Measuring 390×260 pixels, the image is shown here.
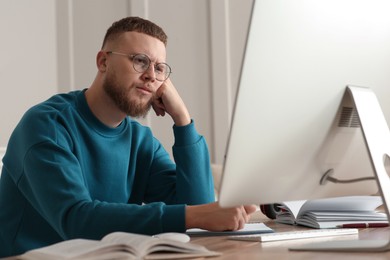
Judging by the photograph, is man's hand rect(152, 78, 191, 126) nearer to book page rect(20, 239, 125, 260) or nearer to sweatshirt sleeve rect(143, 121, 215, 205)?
sweatshirt sleeve rect(143, 121, 215, 205)

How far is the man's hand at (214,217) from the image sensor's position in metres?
1.30

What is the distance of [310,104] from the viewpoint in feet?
3.28

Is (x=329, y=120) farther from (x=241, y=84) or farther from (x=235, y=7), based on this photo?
(x=235, y=7)

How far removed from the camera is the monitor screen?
94cm

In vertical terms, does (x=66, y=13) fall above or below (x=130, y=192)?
above

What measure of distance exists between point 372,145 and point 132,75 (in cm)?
103

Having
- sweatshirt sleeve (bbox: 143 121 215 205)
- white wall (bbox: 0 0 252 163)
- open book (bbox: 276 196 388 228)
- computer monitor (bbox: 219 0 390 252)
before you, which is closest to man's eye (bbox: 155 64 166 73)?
sweatshirt sleeve (bbox: 143 121 215 205)

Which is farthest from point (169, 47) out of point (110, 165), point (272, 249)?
point (272, 249)

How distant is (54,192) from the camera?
4.68 feet

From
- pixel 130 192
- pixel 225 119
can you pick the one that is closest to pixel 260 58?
pixel 130 192

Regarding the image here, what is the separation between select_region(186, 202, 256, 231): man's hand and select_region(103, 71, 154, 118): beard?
0.60 meters

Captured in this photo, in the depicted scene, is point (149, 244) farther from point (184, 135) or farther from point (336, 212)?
point (184, 135)

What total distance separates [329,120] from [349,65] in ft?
0.33

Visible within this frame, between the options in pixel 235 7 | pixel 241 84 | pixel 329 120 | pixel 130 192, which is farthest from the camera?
pixel 235 7
